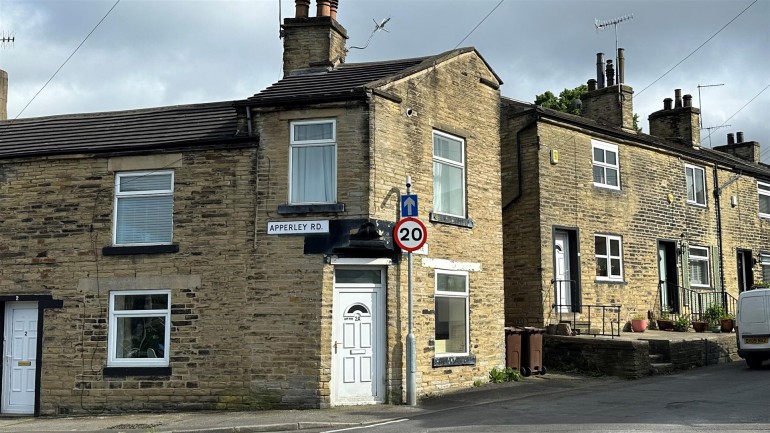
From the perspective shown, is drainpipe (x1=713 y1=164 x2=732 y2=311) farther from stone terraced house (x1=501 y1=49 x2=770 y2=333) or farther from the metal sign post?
the metal sign post

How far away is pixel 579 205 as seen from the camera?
20.2 meters

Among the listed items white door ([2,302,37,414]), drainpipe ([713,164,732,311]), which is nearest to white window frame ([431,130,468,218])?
white door ([2,302,37,414])

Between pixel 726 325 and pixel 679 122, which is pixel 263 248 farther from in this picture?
pixel 679 122

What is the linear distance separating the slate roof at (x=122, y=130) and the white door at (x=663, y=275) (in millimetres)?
13828

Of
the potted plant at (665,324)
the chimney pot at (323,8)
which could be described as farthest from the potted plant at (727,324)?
the chimney pot at (323,8)

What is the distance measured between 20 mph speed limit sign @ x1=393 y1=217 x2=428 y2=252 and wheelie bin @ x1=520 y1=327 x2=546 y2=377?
484 centimetres

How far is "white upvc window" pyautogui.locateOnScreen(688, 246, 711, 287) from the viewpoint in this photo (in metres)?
23.5

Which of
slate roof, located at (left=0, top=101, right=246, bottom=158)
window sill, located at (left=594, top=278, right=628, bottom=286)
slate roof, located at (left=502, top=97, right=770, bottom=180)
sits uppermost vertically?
slate roof, located at (left=502, top=97, right=770, bottom=180)

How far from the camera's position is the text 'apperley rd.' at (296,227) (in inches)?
539

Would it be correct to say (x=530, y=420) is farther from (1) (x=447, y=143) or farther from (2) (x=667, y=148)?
(2) (x=667, y=148)

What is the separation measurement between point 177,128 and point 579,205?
423 inches

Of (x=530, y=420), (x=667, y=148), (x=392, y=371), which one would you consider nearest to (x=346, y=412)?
(x=392, y=371)

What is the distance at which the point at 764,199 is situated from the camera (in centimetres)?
2748

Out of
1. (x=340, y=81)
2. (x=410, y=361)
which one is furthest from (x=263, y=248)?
(x=340, y=81)
